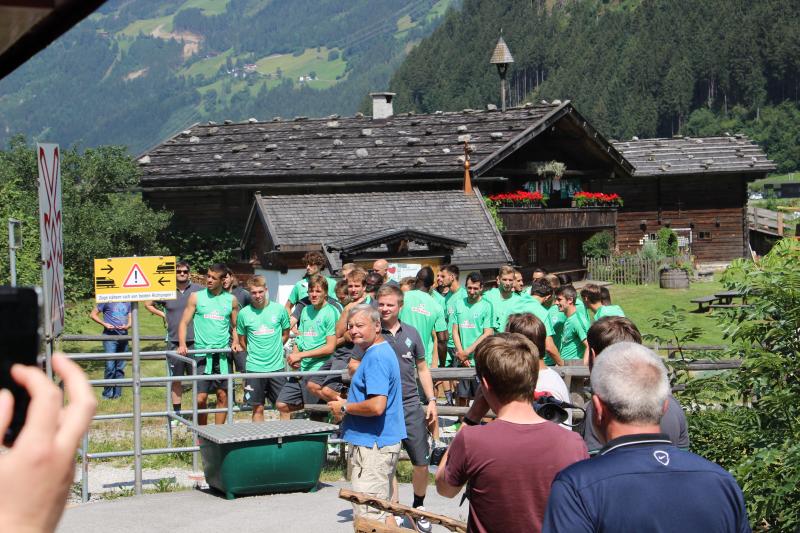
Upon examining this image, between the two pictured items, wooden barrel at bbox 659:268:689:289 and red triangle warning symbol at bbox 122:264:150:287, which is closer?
red triangle warning symbol at bbox 122:264:150:287

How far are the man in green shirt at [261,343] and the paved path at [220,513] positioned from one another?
1.54 metres

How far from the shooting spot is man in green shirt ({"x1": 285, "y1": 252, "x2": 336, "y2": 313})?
12539 mm

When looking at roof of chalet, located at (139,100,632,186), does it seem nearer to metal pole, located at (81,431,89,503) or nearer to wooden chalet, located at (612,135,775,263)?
wooden chalet, located at (612,135,775,263)

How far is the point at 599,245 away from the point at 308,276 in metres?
34.4

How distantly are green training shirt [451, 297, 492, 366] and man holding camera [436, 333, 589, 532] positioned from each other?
805cm

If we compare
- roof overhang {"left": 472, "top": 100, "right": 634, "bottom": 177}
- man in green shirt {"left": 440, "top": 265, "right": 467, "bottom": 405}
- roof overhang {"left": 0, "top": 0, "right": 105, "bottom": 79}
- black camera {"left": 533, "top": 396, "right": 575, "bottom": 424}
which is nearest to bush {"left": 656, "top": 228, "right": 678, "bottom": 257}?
roof overhang {"left": 472, "top": 100, "right": 634, "bottom": 177}

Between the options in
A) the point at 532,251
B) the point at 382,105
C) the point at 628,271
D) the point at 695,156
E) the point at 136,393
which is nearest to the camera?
the point at 136,393

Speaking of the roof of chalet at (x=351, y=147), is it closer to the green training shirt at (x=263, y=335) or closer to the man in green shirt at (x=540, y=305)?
the man in green shirt at (x=540, y=305)

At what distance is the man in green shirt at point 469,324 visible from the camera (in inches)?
516

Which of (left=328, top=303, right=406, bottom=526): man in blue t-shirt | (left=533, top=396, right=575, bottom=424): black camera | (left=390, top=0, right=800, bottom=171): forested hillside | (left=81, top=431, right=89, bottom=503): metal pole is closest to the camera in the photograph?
(left=533, top=396, right=575, bottom=424): black camera

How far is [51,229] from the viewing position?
711cm

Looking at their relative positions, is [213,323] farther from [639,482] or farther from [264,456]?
[639,482]

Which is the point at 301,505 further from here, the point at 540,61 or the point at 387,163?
the point at 540,61

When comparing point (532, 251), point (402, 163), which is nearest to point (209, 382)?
point (402, 163)
